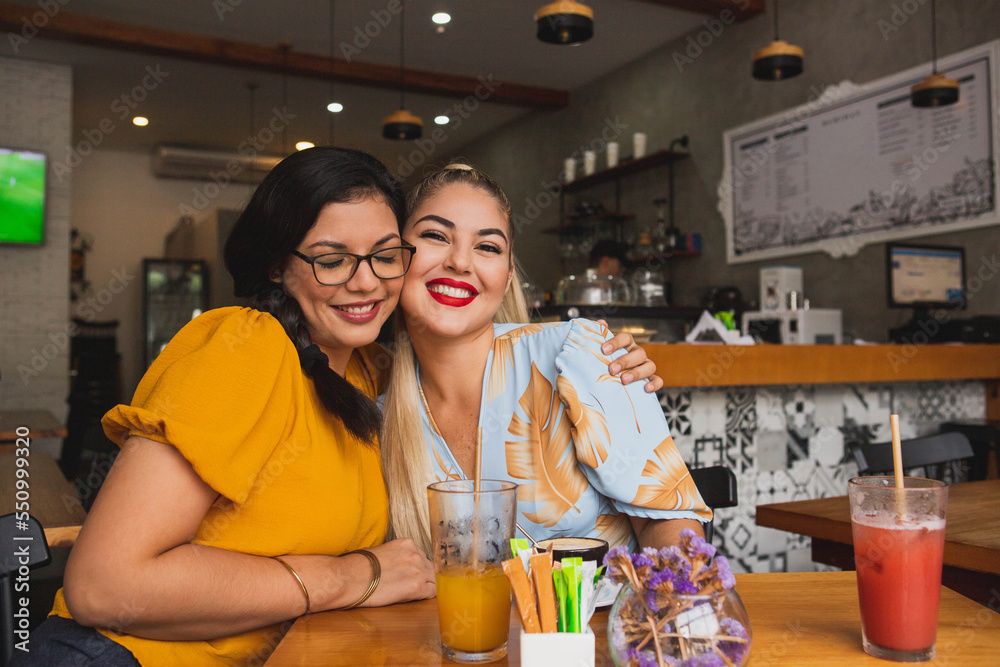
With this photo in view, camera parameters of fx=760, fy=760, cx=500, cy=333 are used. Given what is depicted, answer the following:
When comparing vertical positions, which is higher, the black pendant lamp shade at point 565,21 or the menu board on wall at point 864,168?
the black pendant lamp shade at point 565,21

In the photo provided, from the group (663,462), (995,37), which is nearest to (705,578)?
(663,462)

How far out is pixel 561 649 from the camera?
74 centimetres

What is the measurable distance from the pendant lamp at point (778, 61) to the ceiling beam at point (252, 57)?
149 inches

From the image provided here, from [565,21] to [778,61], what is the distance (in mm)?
1288

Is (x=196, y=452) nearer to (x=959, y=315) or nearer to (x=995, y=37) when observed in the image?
(x=959, y=315)

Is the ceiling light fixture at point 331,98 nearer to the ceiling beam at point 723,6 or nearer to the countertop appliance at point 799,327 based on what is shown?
the ceiling beam at point 723,6

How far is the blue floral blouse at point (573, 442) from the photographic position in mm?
1272

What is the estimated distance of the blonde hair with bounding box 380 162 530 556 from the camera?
133 centimetres

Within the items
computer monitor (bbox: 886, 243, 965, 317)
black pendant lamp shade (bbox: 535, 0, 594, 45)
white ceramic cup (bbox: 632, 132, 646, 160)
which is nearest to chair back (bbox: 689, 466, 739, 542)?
computer monitor (bbox: 886, 243, 965, 317)

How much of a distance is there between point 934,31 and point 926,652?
15.5 ft

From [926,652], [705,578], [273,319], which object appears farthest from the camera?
[273,319]

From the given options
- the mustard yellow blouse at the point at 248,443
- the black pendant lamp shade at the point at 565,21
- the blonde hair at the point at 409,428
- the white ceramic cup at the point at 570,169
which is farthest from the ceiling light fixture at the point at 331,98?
the mustard yellow blouse at the point at 248,443

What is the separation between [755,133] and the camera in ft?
18.6

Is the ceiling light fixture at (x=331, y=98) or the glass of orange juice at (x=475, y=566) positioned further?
the ceiling light fixture at (x=331, y=98)
